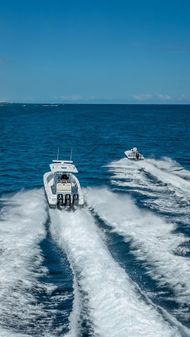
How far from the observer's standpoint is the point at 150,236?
84.4ft

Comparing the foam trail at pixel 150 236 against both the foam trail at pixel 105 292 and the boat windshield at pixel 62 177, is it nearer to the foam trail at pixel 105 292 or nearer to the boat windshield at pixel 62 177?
the foam trail at pixel 105 292

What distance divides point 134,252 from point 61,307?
272 inches

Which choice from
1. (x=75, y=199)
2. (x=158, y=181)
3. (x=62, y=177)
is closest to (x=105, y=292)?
(x=75, y=199)

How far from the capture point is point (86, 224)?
27891mm

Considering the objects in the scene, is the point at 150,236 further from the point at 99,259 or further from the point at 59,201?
the point at 59,201

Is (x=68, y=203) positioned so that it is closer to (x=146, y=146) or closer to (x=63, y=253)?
(x=63, y=253)

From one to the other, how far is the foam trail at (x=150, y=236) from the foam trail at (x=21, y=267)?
469cm

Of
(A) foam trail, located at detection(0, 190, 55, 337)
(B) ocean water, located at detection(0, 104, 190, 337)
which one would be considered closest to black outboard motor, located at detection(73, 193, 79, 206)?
(B) ocean water, located at detection(0, 104, 190, 337)

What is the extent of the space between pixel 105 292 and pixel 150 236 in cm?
861

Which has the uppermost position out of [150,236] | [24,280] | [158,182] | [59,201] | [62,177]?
[62,177]

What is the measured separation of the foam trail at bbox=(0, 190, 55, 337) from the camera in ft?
51.9

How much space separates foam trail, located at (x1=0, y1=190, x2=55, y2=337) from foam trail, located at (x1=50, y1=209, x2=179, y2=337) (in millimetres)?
1686

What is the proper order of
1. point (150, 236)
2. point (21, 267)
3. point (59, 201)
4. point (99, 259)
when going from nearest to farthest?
point (21, 267) → point (99, 259) → point (150, 236) → point (59, 201)

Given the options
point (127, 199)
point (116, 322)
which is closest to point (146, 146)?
point (127, 199)
